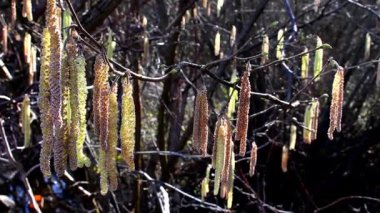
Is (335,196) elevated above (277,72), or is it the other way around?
(277,72)

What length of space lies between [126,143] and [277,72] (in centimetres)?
368

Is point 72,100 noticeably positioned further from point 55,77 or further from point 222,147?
point 222,147

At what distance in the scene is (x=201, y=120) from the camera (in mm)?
1614

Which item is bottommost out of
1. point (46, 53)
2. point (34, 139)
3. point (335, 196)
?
point (335, 196)

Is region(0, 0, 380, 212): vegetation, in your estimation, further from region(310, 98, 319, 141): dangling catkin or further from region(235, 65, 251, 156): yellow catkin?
region(235, 65, 251, 156): yellow catkin

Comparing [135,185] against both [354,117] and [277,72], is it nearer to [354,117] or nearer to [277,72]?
[277,72]

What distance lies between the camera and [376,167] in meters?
5.62

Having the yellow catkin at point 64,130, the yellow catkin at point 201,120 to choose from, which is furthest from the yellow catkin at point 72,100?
the yellow catkin at point 201,120

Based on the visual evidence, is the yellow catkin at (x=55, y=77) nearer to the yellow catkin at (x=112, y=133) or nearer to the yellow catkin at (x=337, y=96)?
the yellow catkin at (x=112, y=133)

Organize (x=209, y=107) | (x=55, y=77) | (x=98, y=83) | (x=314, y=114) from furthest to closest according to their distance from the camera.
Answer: (x=209, y=107)
(x=314, y=114)
(x=98, y=83)
(x=55, y=77)

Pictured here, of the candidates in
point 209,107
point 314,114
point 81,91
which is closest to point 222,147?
point 81,91

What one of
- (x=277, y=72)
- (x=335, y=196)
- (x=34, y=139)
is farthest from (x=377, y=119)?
(x=34, y=139)

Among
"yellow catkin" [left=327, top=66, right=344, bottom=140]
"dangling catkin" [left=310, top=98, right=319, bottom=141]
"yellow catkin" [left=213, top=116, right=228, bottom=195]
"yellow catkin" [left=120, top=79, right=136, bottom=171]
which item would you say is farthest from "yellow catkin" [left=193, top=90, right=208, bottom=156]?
"dangling catkin" [left=310, top=98, right=319, bottom=141]

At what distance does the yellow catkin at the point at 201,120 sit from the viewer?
1594mm
